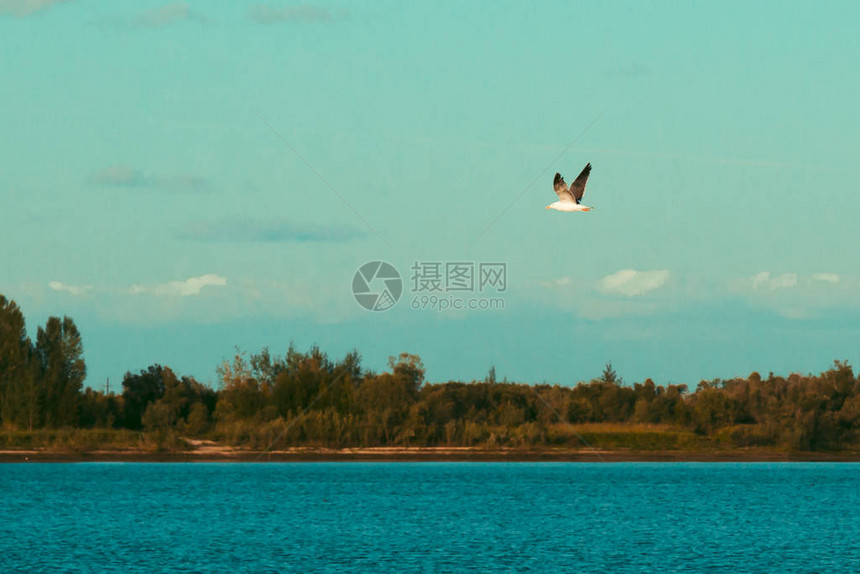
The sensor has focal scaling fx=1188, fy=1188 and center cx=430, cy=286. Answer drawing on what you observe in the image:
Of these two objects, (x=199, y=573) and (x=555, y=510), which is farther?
(x=555, y=510)

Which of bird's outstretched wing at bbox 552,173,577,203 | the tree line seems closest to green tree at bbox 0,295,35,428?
the tree line

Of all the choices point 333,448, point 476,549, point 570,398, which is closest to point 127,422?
point 333,448

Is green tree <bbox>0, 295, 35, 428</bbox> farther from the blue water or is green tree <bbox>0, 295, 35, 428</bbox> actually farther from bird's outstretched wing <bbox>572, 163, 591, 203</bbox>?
bird's outstretched wing <bbox>572, 163, 591, 203</bbox>

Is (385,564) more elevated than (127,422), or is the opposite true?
(127,422)

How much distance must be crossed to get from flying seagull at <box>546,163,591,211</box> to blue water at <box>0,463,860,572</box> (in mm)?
20181

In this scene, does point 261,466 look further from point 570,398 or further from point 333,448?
point 570,398

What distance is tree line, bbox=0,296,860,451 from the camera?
480ft

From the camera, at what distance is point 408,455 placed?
150000 millimetres

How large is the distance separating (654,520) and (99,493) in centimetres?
5509

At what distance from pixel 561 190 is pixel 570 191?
0.37 metres

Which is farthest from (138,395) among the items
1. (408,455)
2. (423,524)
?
(423,524)

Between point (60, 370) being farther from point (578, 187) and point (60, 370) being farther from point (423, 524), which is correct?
point (578, 187)

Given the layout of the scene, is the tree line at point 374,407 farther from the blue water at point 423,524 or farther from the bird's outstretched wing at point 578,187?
the bird's outstretched wing at point 578,187

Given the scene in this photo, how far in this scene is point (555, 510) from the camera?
92.3m
